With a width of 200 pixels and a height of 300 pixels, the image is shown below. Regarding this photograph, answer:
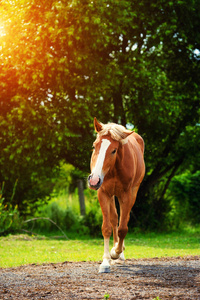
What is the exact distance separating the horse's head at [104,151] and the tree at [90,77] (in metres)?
7.42

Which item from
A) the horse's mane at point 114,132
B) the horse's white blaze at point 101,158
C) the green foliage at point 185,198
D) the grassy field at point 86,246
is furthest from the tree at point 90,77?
the horse's white blaze at point 101,158

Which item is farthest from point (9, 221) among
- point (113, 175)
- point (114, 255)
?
point (113, 175)

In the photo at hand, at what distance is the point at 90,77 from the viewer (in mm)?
14375

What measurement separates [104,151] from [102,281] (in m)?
1.74

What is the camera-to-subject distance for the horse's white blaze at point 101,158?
5.99 meters

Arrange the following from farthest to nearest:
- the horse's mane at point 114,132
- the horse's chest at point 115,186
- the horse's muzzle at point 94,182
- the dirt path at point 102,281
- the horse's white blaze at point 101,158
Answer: the horse's chest at point 115,186
the horse's mane at point 114,132
the horse's white blaze at point 101,158
the horse's muzzle at point 94,182
the dirt path at point 102,281

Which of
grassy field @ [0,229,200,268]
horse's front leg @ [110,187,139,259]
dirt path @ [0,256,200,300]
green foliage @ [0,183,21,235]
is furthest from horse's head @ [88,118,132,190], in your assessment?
green foliage @ [0,183,21,235]

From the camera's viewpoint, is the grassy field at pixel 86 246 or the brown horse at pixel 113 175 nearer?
the brown horse at pixel 113 175

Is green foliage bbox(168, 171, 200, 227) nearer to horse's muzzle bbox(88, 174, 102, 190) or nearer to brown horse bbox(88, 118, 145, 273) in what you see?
brown horse bbox(88, 118, 145, 273)

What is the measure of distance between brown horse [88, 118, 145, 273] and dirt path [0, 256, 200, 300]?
1.50ft

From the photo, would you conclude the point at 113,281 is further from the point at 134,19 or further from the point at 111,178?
the point at 134,19

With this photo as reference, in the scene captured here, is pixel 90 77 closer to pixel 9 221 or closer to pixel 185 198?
pixel 9 221

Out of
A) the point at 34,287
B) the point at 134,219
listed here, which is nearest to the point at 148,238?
the point at 134,219

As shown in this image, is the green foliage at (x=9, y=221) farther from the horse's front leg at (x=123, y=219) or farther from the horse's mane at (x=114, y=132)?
the horse's mane at (x=114, y=132)
